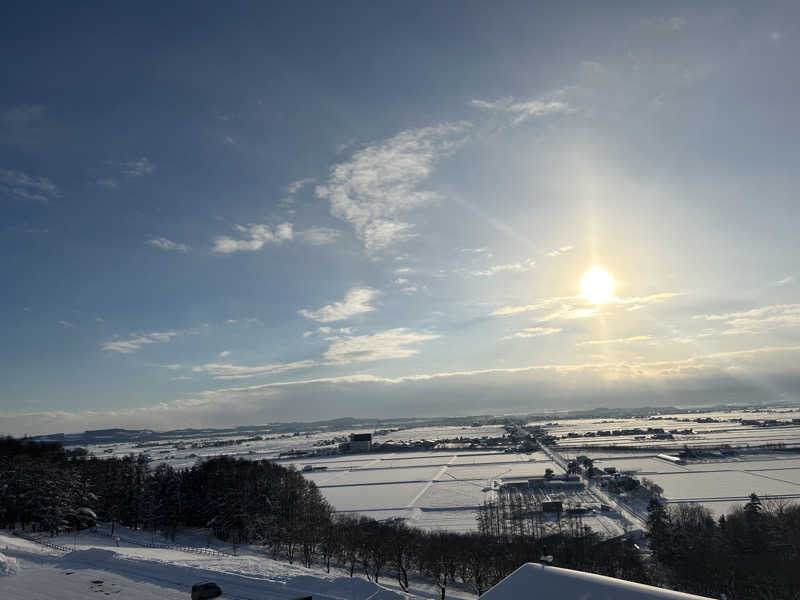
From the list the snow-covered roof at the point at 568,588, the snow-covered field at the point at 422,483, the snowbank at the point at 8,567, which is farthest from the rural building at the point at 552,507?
the snowbank at the point at 8,567

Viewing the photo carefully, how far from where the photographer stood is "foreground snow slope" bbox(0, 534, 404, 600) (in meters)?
27.0

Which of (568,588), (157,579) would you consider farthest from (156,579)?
(568,588)

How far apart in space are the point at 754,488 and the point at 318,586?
3065 inches

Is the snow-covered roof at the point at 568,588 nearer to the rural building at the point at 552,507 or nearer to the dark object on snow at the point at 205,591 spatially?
the dark object on snow at the point at 205,591

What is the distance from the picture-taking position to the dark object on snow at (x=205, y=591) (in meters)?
25.3

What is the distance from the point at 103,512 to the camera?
6331 centimetres

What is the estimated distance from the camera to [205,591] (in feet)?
84.3

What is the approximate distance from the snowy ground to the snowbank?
0.40 m

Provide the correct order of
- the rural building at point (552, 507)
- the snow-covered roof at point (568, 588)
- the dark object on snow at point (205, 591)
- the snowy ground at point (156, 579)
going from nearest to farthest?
the snow-covered roof at point (568, 588) → the dark object on snow at point (205, 591) → the snowy ground at point (156, 579) → the rural building at point (552, 507)

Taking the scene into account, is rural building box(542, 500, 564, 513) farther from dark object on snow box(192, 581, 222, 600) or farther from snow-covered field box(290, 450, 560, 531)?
dark object on snow box(192, 581, 222, 600)

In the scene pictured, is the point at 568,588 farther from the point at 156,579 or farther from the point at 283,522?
the point at 283,522

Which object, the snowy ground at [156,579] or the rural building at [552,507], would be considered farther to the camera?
the rural building at [552,507]

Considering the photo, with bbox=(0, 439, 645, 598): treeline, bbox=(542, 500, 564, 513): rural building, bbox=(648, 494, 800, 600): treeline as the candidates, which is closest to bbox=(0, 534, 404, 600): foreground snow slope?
bbox=(0, 439, 645, 598): treeline

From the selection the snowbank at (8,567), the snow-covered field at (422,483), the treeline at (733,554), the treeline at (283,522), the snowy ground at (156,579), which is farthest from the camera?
the snow-covered field at (422,483)
